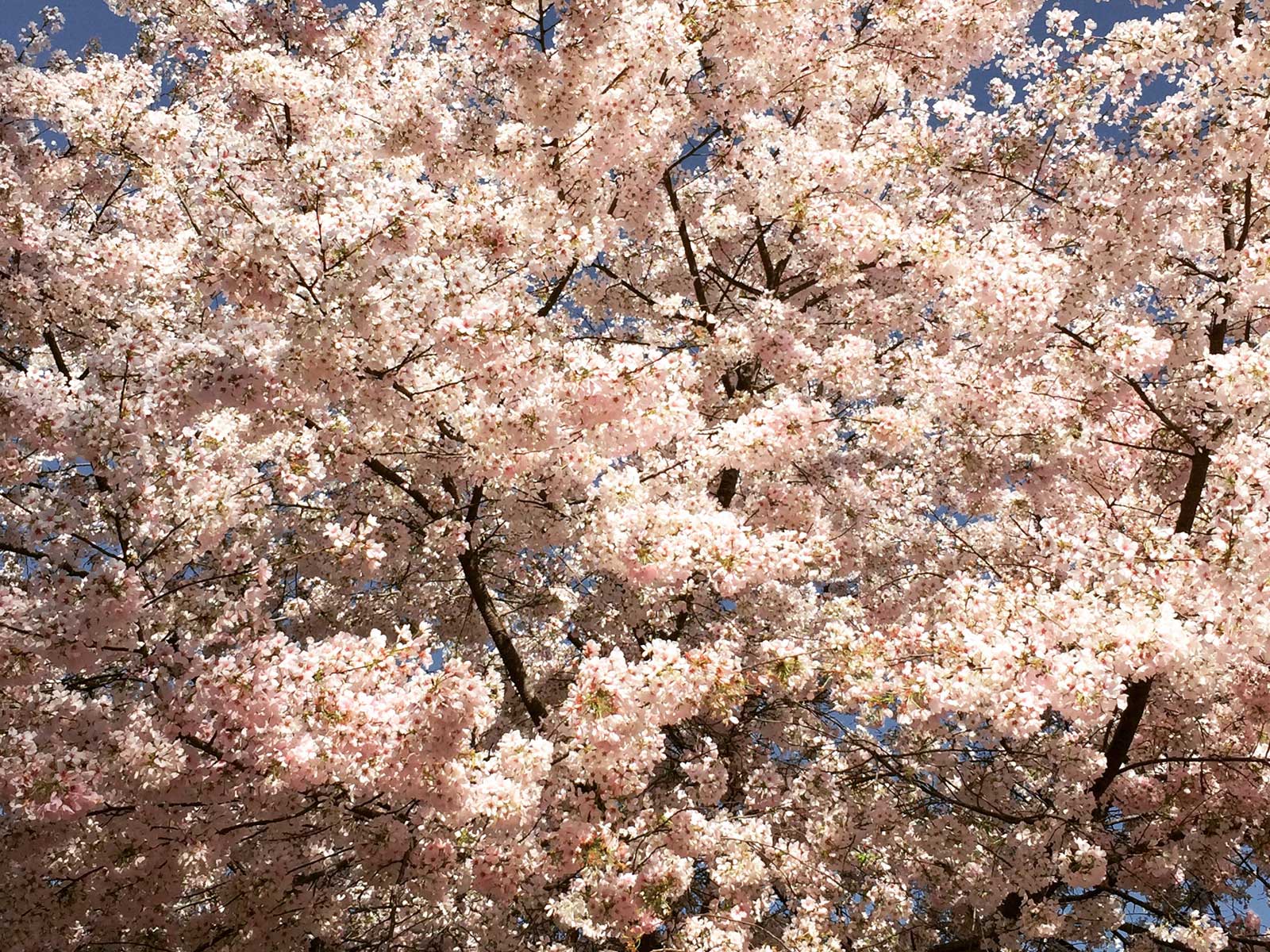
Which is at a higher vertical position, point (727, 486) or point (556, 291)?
point (556, 291)

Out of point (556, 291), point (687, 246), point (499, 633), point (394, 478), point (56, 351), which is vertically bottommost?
point (499, 633)

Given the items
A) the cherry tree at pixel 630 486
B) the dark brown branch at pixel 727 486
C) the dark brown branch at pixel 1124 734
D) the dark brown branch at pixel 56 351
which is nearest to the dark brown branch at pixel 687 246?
the cherry tree at pixel 630 486

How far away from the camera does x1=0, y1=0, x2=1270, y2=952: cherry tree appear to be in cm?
632

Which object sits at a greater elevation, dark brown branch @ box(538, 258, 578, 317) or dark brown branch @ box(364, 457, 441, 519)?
dark brown branch @ box(538, 258, 578, 317)

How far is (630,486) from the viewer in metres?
7.98

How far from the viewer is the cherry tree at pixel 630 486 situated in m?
6.32

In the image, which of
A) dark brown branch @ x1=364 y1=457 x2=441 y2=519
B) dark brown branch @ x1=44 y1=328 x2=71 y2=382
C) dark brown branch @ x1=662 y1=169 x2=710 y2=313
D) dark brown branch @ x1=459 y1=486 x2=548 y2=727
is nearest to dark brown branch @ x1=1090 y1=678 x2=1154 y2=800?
dark brown branch @ x1=459 y1=486 x2=548 y2=727

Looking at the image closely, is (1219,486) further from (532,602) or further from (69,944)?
(69,944)

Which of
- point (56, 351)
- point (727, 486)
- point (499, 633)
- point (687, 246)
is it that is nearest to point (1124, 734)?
point (727, 486)

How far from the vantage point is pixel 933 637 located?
24.8 ft

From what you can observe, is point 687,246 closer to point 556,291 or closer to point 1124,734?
point 556,291

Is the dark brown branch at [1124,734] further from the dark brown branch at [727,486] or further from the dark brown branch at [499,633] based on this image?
the dark brown branch at [499,633]

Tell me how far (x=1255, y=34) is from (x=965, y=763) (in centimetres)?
665

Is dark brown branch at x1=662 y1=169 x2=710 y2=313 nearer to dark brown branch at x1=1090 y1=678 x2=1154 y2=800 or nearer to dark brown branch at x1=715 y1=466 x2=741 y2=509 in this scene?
dark brown branch at x1=715 y1=466 x2=741 y2=509
